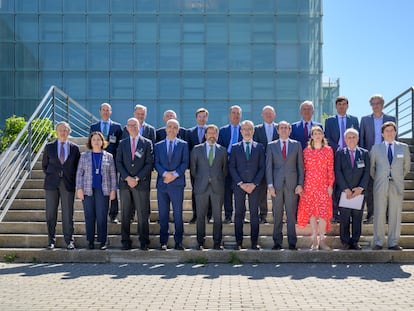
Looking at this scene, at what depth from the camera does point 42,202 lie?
10.3 metres

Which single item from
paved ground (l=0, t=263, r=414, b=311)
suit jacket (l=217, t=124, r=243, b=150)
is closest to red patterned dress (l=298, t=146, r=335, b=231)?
paved ground (l=0, t=263, r=414, b=311)

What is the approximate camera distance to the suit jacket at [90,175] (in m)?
9.00

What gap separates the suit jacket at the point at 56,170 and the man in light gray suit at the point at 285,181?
10.4 ft

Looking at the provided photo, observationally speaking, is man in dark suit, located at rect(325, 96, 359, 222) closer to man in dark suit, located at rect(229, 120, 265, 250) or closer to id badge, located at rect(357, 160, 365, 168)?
id badge, located at rect(357, 160, 365, 168)

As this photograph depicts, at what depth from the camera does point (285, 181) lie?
349 inches

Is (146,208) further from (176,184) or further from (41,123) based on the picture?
(41,123)

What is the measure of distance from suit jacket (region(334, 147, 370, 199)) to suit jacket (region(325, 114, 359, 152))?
89cm

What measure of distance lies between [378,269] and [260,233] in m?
2.13

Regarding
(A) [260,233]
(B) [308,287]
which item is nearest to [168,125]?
(A) [260,233]

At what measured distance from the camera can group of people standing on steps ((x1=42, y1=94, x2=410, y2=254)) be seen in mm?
8789

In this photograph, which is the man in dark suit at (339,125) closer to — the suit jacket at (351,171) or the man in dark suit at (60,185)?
the suit jacket at (351,171)

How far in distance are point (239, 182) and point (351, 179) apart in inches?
68.8

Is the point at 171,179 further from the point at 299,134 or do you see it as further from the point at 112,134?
the point at 299,134

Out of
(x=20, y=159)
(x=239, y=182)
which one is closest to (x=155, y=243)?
(x=239, y=182)
